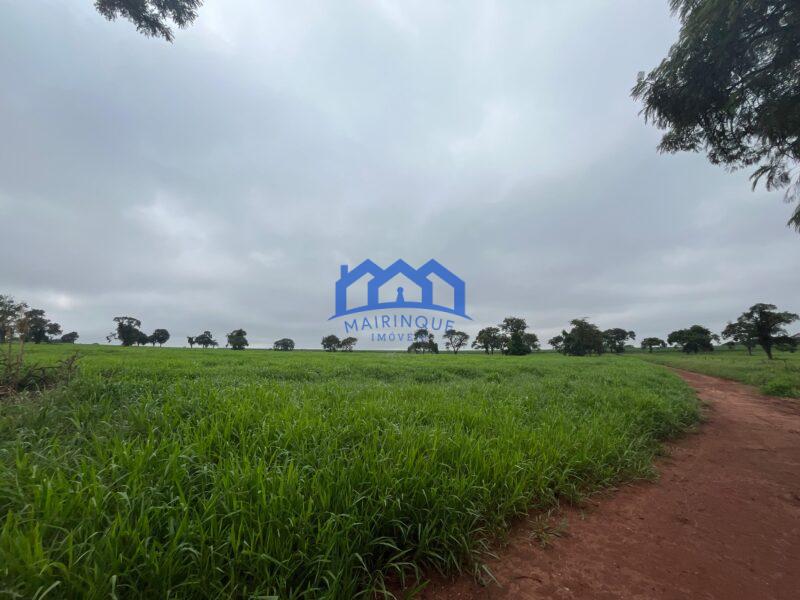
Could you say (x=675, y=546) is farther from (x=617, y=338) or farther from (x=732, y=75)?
(x=617, y=338)

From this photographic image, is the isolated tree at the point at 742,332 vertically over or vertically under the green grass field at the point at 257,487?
over

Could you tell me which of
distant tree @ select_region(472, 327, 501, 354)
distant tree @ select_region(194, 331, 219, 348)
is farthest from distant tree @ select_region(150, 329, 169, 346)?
→ distant tree @ select_region(472, 327, 501, 354)

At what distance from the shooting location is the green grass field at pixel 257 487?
→ 1403 millimetres

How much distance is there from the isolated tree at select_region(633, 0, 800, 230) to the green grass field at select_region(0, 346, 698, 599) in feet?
18.6

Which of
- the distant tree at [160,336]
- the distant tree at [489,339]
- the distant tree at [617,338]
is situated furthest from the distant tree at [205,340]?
the distant tree at [617,338]

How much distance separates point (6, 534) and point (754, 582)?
148 inches

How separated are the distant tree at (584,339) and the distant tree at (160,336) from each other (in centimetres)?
7066

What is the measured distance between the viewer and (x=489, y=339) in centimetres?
5916

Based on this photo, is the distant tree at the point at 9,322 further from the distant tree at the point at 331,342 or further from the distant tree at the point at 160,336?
the distant tree at the point at 160,336

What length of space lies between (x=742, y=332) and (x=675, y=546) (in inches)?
2007

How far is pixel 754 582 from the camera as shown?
1884mm

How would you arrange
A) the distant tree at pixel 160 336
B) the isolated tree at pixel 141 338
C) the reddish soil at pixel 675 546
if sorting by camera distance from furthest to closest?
1. the distant tree at pixel 160 336
2. the isolated tree at pixel 141 338
3. the reddish soil at pixel 675 546

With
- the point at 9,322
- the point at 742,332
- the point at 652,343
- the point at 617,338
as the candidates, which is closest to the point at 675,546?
the point at 9,322

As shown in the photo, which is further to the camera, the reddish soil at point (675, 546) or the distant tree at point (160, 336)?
the distant tree at point (160, 336)
